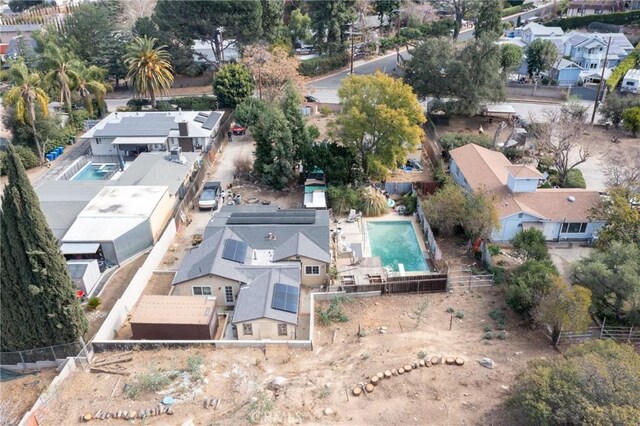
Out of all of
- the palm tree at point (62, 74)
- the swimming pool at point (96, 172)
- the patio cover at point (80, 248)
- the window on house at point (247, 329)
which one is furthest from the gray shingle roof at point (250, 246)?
the palm tree at point (62, 74)

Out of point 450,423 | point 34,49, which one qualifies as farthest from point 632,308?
point 34,49

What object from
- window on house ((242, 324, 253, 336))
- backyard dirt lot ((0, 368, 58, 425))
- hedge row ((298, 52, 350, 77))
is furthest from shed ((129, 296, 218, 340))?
hedge row ((298, 52, 350, 77))

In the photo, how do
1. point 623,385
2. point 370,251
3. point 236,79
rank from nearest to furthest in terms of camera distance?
point 623,385, point 370,251, point 236,79

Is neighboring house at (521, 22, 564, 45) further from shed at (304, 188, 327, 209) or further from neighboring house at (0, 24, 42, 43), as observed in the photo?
neighboring house at (0, 24, 42, 43)

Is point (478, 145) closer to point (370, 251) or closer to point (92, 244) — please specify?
point (370, 251)

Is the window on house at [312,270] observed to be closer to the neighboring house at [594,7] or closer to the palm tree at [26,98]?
the palm tree at [26,98]

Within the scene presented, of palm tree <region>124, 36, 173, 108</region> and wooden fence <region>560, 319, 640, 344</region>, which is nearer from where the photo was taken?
wooden fence <region>560, 319, 640, 344</region>

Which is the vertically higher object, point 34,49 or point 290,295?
point 34,49
